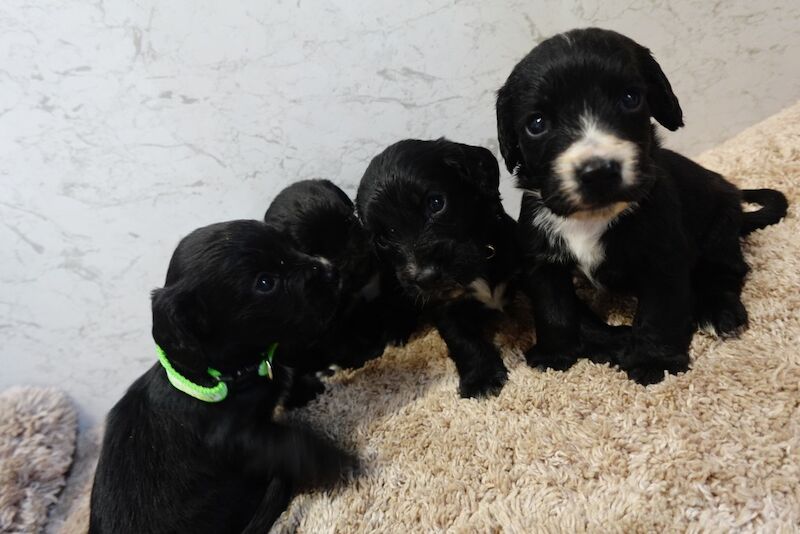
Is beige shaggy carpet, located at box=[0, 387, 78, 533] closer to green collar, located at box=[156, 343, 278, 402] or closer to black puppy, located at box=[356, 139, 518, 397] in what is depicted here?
green collar, located at box=[156, 343, 278, 402]

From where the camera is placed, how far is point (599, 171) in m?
1.54

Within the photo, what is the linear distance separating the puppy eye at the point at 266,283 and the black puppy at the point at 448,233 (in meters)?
0.42

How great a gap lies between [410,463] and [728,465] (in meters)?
0.95

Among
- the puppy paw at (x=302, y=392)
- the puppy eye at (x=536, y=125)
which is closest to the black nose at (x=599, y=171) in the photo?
the puppy eye at (x=536, y=125)

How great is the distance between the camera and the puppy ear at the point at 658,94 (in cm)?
177

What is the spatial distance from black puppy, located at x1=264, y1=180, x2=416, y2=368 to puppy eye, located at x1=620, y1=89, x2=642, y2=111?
1.04 m

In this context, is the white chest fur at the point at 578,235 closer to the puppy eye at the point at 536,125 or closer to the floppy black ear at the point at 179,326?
the puppy eye at the point at 536,125

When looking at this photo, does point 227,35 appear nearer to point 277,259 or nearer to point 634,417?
point 277,259

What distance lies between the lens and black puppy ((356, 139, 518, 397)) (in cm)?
197

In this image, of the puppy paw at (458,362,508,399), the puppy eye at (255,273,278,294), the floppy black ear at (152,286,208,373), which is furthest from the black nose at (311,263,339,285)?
the puppy paw at (458,362,508,399)

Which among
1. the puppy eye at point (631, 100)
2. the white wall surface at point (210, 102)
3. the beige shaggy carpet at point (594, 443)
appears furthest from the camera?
the white wall surface at point (210, 102)

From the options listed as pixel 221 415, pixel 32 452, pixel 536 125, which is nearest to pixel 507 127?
pixel 536 125

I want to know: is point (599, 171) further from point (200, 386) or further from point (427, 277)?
point (200, 386)

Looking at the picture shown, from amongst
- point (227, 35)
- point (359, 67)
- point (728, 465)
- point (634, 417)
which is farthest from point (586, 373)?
point (227, 35)
